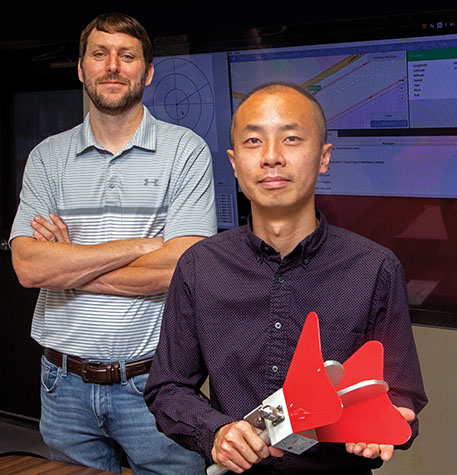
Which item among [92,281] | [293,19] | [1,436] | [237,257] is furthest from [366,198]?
[1,436]

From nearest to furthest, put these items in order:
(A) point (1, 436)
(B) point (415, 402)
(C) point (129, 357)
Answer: (B) point (415, 402), (C) point (129, 357), (A) point (1, 436)

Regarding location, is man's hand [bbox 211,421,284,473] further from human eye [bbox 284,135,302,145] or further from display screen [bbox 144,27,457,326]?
display screen [bbox 144,27,457,326]

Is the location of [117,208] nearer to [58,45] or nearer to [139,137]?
[139,137]

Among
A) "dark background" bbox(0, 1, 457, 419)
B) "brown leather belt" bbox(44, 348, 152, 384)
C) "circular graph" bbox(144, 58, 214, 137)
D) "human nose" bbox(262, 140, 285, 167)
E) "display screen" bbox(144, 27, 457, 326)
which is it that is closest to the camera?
"human nose" bbox(262, 140, 285, 167)

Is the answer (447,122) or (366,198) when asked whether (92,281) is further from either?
(447,122)

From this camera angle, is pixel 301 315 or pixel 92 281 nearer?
pixel 301 315

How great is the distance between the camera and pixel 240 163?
1.55 metres

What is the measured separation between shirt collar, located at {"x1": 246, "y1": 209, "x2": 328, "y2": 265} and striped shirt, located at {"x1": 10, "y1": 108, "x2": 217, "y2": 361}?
615 mm

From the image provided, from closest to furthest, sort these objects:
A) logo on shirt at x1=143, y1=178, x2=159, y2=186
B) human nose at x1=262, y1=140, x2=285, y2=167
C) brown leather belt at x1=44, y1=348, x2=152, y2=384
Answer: human nose at x1=262, y1=140, x2=285, y2=167 → brown leather belt at x1=44, y1=348, x2=152, y2=384 → logo on shirt at x1=143, y1=178, x2=159, y2=186

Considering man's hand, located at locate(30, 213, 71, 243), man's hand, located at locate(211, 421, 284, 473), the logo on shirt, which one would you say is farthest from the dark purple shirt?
man's hand, located at locate(30, 213, 71, 243)

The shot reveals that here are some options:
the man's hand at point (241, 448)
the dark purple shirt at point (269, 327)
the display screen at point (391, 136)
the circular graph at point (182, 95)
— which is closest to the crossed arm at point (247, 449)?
the man's hand at point (241, 448)

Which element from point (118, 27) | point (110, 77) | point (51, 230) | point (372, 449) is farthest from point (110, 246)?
point (372, 449)

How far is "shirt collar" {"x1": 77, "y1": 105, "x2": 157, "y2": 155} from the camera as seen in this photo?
7.37 ft

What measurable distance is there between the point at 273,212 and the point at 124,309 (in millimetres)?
787
